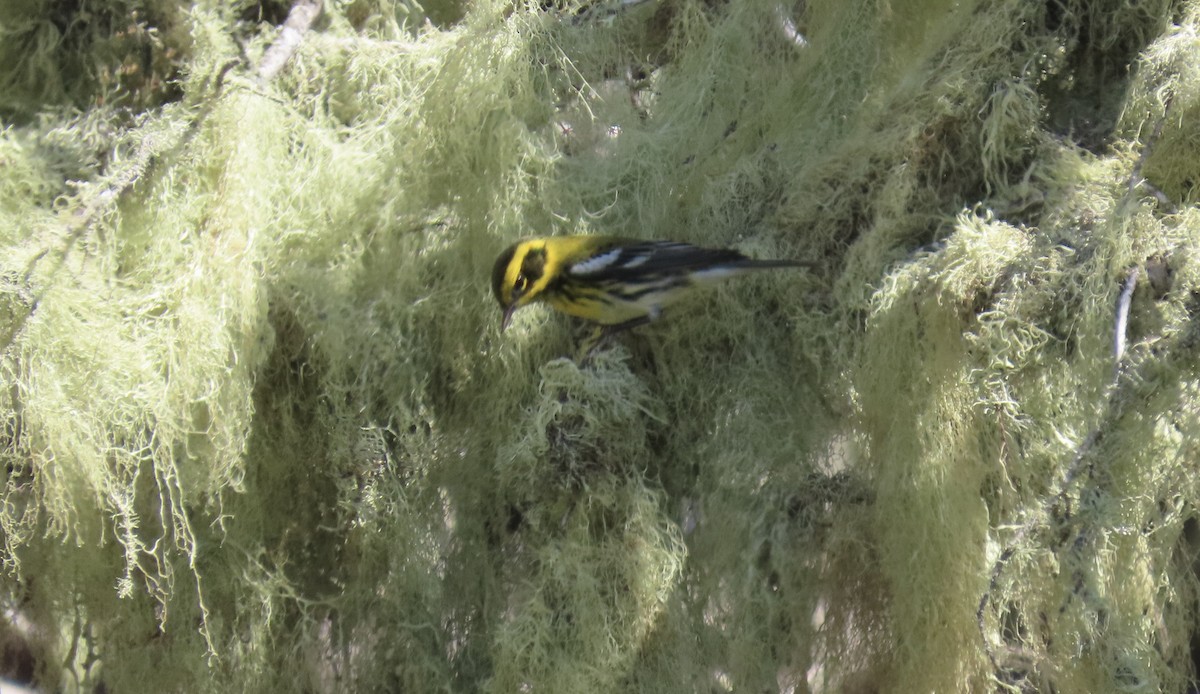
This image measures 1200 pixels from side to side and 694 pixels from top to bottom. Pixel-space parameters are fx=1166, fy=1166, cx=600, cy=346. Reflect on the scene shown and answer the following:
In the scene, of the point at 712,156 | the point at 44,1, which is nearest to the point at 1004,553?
the point at 712,156

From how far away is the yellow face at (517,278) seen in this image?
183 centimetres

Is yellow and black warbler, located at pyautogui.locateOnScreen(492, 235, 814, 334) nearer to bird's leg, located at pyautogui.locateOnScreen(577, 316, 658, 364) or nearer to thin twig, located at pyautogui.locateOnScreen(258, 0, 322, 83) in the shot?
bird's leg, located at pyautogui.locateOnScreen(577, 316, 658, 364)

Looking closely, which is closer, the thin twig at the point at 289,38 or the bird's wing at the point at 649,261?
the bird's wing at the point at 649,261

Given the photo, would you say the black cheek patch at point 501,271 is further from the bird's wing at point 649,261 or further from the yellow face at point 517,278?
the bird's wing at point 649,261

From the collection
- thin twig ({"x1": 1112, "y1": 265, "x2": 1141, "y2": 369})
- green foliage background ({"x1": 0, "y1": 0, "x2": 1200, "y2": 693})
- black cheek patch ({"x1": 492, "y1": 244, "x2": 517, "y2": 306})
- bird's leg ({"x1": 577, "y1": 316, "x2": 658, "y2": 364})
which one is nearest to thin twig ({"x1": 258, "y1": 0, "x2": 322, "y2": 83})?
green foliage background ({"x1": 0, "y1": 0, "x2": 1200, "y2": 693})

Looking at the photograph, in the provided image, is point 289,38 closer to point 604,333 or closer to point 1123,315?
→ point 604,333

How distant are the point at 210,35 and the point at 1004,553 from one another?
1592 millimetres

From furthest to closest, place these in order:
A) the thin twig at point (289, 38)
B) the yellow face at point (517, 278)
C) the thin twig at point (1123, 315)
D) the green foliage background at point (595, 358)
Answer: the thin twig at point (289, 38) → the yellow face at point (517, 278) → the green foliage background at point (595, 358) → the thin twig at point (1123, 315)

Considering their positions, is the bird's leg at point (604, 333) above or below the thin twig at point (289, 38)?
below

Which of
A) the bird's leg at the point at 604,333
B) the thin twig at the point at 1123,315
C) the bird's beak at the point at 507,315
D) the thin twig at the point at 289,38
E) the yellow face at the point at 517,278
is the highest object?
the thin twig at the point at 1123,315

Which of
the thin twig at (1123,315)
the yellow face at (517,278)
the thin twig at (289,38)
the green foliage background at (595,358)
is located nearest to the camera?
the thin twig at (1123,315)

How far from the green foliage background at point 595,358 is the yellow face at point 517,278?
0.15 ft

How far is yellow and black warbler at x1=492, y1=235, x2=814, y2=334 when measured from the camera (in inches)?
72.2

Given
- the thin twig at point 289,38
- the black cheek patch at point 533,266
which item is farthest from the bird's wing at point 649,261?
the thin twig at point 289,38
